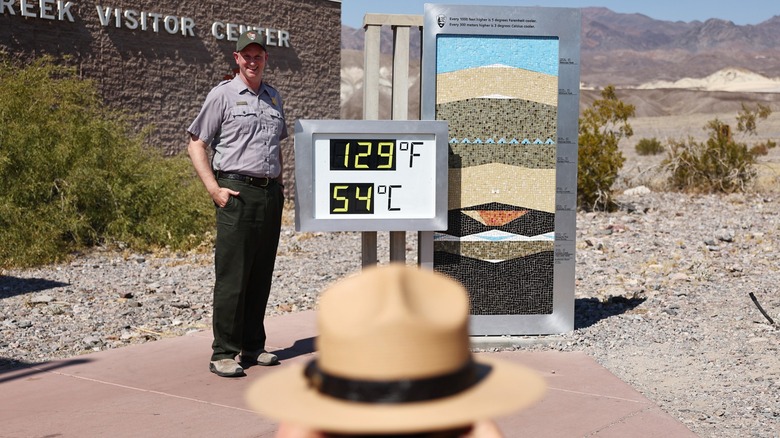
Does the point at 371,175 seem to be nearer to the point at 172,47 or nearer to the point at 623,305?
the point at 623,305

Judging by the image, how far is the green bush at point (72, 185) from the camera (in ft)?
37.6

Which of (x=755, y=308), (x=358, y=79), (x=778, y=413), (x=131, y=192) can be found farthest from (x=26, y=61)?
(x=358, y=79)

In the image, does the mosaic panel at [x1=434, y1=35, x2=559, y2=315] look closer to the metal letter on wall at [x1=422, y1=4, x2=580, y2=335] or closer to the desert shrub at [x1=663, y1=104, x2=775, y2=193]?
the metal letter on wall at [x1=422, y1=4, x2=580, y2=335]

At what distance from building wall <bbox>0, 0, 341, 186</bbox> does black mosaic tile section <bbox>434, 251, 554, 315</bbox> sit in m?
8.88

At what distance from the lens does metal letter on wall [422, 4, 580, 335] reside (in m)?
7.25

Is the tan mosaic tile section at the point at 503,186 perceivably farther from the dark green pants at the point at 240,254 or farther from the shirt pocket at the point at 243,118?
the shirt pocket at the point at 243,118

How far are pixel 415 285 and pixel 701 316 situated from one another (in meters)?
7.32

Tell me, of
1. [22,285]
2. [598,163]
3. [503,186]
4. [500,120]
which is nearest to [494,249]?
[503,186]

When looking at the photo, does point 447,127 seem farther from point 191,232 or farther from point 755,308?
point 191,232

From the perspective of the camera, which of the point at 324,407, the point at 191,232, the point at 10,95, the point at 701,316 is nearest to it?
the point at 324,407

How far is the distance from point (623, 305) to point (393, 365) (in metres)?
7.78

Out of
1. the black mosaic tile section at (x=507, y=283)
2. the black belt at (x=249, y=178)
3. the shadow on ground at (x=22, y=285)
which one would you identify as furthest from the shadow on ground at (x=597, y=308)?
the shadow on ground at (x=22, y=285)

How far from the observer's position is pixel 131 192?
1245 centimetres

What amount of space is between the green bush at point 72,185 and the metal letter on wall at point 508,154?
5.80 metres
